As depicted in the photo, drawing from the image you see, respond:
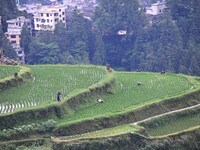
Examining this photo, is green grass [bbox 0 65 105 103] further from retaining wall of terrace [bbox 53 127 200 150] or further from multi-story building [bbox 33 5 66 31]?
multi-story building [bbox 33 5 66 31]

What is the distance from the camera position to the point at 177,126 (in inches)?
1146

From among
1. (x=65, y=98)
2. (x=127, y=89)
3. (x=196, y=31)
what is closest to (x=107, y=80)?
Answer: (x=127, y=89)

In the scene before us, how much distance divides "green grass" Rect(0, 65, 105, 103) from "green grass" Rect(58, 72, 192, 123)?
1.50 m

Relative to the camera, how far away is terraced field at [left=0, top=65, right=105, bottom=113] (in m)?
28.8

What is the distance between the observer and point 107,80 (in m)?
32.4

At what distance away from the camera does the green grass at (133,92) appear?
94.9ft

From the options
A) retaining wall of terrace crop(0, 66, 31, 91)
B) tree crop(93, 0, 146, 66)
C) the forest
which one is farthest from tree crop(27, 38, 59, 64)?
retaining wall of terrace crop(0, 66, 31, 91)

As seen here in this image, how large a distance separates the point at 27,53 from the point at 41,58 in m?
2.10

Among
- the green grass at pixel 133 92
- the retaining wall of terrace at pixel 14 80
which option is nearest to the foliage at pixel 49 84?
the retaining wall of terrace at pixel 14 80

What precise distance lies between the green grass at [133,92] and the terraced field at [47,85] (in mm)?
1446

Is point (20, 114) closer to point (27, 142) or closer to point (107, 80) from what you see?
point (27, 142)

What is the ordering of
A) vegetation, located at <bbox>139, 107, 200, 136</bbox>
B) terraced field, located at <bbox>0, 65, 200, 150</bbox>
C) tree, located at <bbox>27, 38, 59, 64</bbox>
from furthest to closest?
1. tree, located at <bbox>27, 38, 59, 64</bbox>
2. vegetation, located at <bbox>139, 107, 200, 136</bbox>
3. terraced field, located at <bbox>0, 65, 200, 150</bbox>

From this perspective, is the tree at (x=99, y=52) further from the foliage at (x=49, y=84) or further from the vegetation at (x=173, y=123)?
the vegetation at (x=173, y=123)

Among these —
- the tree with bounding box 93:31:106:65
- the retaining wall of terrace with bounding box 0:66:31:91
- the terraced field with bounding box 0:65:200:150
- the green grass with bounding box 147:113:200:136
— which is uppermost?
the retaining wall of terrace with bounding box 0:66:31:91
